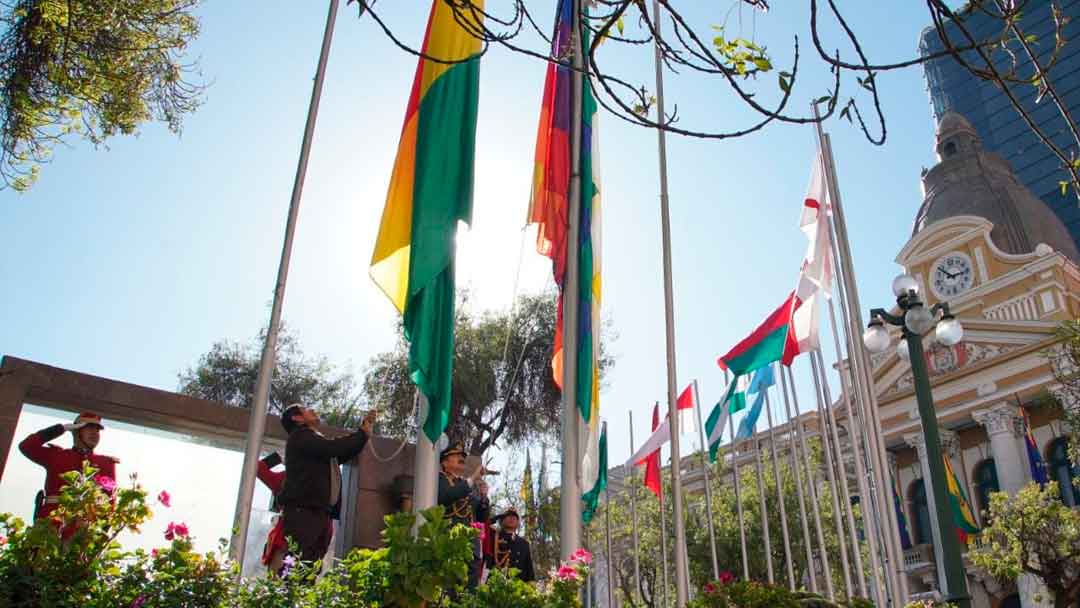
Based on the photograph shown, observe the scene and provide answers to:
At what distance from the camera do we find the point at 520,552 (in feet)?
24.3

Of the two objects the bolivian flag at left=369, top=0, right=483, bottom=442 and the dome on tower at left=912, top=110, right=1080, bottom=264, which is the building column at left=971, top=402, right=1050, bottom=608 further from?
the bolivian flag at left=369, top=0, right=483, bottom=442

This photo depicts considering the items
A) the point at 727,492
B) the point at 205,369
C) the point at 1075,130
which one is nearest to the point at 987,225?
the point at 727,492

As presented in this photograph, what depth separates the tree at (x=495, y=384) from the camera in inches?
750

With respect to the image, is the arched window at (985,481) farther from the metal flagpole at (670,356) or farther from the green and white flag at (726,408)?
the metal flagpole at (670,356)

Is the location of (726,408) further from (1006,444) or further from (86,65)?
(1006,444)

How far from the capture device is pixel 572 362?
719cm

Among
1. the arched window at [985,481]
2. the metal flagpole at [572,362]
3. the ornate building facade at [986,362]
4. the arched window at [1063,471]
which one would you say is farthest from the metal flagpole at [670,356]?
the arched window at [985,481]

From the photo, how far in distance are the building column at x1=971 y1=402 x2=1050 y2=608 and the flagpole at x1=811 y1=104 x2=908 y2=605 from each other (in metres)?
21.6

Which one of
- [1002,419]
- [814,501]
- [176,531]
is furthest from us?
[1002,419]

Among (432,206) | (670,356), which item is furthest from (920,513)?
(432,206)

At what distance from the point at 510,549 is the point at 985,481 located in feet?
89.7

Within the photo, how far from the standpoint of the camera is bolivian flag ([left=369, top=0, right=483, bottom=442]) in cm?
557

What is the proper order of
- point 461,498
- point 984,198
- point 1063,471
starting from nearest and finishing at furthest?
point 461,498, point 1063,471, point 984,198

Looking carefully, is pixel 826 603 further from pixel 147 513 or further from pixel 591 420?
pixel 147 513
